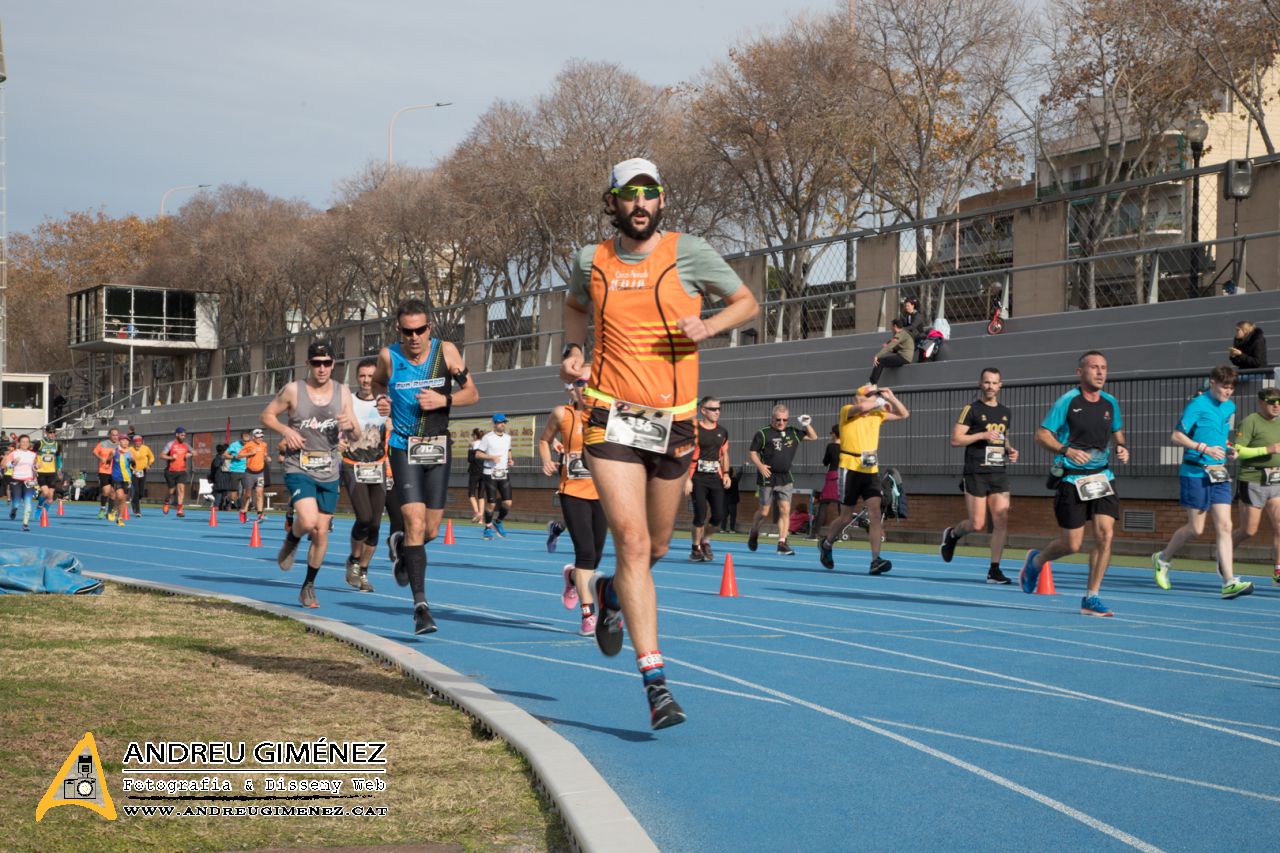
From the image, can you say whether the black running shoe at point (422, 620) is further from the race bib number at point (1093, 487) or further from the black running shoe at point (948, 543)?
the black running shoe at point (948, 543)

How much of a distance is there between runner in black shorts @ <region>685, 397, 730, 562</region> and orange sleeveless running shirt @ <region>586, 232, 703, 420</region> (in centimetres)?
1391

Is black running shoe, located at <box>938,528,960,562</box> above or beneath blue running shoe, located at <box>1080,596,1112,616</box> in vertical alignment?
above

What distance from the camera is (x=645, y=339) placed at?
6949 millimetres

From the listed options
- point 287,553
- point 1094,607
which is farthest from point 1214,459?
point 287,553

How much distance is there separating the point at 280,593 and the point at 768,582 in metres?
5.16

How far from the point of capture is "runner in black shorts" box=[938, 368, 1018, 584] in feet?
54.9

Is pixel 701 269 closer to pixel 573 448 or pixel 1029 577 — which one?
pixel 573 448

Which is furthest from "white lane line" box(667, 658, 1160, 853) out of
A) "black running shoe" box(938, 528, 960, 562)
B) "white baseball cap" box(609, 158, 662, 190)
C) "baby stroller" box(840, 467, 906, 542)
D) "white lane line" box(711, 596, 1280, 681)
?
"baby stroller" box(840, 467, 906, 542)

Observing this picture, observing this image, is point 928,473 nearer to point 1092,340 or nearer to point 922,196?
point 1092,340

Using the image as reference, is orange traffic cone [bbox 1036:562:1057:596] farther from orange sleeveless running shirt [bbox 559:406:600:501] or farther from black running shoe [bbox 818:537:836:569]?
orange sleeveless running shirt [bbox 559:406:600:501]

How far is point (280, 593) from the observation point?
1527cm

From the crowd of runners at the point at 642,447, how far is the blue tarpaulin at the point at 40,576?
1759 mm

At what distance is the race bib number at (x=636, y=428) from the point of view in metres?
6.85

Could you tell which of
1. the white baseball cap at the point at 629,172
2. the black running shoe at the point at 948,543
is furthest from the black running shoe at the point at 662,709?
the black running shoe at the point at 948,543
